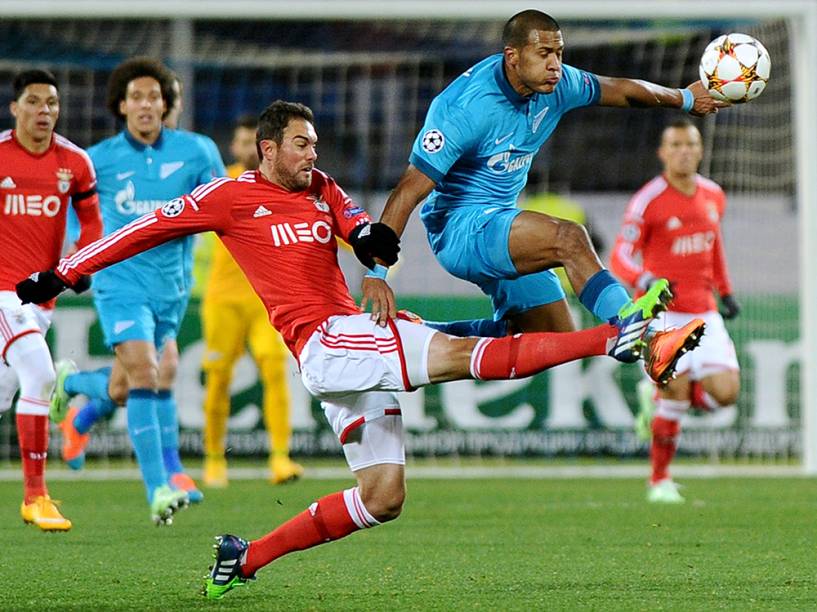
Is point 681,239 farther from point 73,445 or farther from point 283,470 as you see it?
point 73,445

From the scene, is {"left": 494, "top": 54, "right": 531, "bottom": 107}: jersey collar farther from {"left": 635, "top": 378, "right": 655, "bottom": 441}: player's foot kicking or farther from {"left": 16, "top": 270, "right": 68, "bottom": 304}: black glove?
{"left": 635, "top": 378, "right": 655, "bottom": 441}: player's foot kicking

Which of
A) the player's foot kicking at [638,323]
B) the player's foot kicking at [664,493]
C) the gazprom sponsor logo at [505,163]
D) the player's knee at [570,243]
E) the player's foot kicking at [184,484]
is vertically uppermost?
the gazprom sponsor logo at [505,163]

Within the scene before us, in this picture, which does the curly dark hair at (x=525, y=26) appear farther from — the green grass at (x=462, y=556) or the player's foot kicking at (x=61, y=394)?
the player's foot kicking at (x=61, y=394)

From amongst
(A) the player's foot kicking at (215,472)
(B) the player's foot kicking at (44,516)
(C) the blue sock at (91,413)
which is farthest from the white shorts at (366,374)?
(A) the player's foot kicking at (215,472)

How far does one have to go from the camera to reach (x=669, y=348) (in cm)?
493

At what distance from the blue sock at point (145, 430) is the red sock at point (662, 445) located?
3.45 metres

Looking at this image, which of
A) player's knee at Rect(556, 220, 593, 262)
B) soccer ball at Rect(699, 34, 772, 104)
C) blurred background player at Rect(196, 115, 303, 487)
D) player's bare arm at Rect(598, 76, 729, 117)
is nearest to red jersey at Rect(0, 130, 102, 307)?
player's bare arm at Rect(598, 76, 729, 117)

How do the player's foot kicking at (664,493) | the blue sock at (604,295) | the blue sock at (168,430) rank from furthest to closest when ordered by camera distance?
the player's foot kicking at (664,493) → the blue sock at (168,430) → the blue sock at (604,295)

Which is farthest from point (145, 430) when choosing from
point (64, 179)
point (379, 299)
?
point (379, 299)

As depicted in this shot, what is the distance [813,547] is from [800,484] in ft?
14.1

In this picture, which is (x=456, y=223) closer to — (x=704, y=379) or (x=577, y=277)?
(x=577, y=277)

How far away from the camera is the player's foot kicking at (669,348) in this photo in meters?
4.91

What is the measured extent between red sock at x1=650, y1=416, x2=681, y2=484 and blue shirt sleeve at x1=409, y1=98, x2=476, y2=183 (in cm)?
430

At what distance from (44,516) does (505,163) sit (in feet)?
9.61
